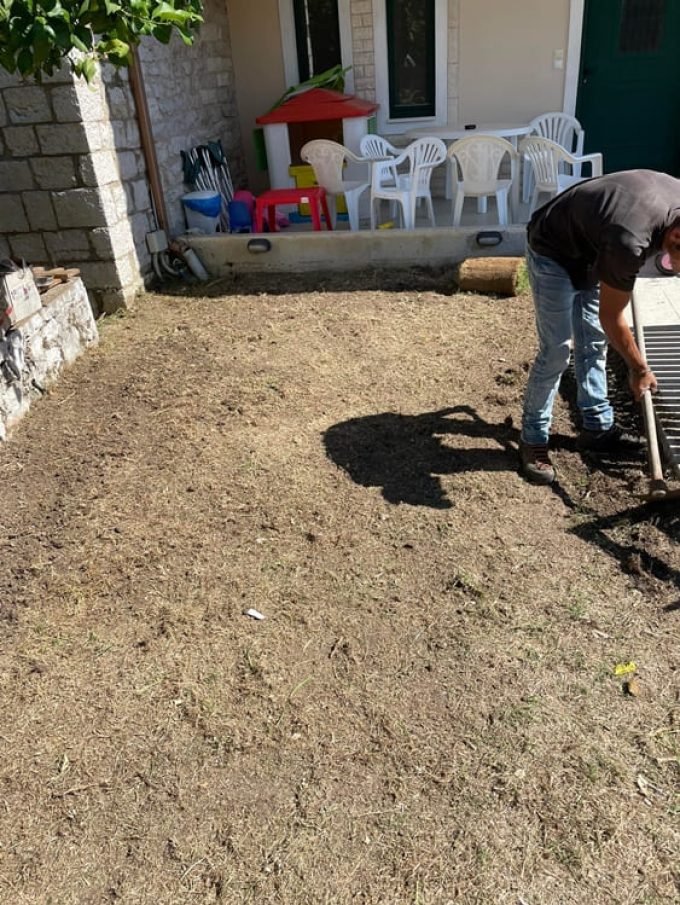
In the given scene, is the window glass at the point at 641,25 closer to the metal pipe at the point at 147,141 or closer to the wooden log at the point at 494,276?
the wooden log at the point at 494,276

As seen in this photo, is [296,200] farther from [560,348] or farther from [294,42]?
[560,348]

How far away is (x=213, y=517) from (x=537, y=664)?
1780 millimetres

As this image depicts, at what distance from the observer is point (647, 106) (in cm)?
891

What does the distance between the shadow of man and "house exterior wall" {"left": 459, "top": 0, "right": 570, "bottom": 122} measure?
5.86m

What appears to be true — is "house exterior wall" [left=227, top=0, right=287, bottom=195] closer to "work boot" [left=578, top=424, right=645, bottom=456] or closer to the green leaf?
"work boot" [left=578, top=424, right=645, bottom=456]

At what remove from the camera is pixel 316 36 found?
8969 mm

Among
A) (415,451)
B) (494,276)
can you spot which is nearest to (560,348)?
(415,451)

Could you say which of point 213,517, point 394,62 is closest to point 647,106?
point 394,62

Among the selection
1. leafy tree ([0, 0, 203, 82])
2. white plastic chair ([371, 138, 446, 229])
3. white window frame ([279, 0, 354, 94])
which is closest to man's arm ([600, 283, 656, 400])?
leafy tree ([0, 0, 203, 82])

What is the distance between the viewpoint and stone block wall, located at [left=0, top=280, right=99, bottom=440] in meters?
4.88

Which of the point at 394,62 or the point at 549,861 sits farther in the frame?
the point at 394,62

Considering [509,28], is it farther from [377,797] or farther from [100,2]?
[377,797]

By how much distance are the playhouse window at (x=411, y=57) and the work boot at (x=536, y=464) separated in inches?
261

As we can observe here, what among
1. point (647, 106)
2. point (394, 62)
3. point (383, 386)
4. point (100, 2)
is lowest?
point (383, 386)
